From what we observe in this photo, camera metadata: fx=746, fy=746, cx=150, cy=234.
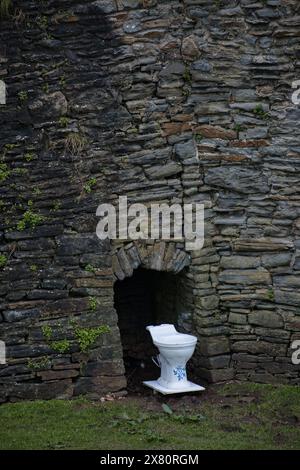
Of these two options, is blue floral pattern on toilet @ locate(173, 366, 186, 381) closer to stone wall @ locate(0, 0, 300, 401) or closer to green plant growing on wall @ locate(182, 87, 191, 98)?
stone wall @ locate(0, 0, 300, 401)

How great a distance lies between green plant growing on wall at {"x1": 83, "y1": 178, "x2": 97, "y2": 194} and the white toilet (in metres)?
1.62

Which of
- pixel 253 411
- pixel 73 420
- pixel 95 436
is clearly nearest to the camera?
pixel 95 436

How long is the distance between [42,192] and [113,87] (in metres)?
1.35

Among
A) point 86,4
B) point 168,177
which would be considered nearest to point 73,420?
point 168,177

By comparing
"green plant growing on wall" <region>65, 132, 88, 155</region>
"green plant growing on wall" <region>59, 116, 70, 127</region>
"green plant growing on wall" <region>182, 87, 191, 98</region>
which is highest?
"green plant growing on wall" <region>182, 87, 191, 98</region>

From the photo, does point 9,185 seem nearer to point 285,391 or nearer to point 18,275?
point 18,275

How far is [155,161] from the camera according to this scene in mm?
7852

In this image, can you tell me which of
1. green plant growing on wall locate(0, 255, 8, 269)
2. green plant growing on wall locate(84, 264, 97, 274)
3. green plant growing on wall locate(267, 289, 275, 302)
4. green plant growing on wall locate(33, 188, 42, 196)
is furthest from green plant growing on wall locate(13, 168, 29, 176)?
green plant growing on wall locate(267, 289, 275, 302)

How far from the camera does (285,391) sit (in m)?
7.66

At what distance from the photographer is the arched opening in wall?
27.7ft

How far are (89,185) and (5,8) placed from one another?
6.51 ft

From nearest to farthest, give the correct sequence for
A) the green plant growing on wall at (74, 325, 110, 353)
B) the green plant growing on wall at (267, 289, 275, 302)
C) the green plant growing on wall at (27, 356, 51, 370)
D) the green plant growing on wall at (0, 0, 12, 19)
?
the green plant growing on wall at (27, 356, 51, 370) → the green plant growing on wall at (74, 325, 110, 353) → the green plant growing on wall at (0, 0, 12, 19) → the green plant growing on wall at (267, 289, 275, 302)

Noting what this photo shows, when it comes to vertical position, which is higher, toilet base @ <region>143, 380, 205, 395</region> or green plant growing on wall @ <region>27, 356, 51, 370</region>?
green plant growing on wall @ <region>27, 356, 51, 370</region>

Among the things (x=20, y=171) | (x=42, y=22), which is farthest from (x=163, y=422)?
(x=42, y=22)
